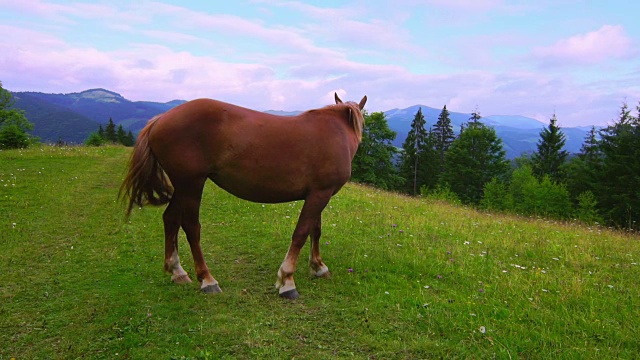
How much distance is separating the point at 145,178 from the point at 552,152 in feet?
175

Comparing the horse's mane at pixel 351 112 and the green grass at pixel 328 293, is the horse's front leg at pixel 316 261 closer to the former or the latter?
the green grass at pixel 328 293

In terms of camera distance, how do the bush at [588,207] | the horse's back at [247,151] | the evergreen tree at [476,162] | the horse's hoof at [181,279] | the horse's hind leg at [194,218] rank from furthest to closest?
the evergreen tree at [476,162] → the bush at [588,207] → the horse's hoof at [181,279] → the horse's hind leg at [194,218] → the horse's back at [247,151]

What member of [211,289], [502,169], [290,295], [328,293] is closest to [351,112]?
[328,293]

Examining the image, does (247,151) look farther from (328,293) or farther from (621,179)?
(621,179)

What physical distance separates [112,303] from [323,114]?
149 inches

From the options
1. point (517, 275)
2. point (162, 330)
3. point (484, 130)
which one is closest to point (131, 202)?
point (162, 330)

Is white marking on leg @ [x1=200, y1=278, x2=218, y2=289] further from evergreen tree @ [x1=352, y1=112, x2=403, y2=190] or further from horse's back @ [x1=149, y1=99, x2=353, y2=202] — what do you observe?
evergreen tree @ [x1=352, y1=112, x2=403, y2=190]

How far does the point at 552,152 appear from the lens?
155 feet

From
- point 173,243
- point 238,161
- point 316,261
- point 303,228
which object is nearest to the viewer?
point 238,161

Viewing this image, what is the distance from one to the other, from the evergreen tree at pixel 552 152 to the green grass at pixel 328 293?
1752 inches

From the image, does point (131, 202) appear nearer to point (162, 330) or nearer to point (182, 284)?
point (182, 284)

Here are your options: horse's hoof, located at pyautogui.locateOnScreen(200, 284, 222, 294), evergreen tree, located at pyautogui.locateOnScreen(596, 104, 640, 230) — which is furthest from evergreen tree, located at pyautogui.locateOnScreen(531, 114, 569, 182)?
horse's hoof, located at pyautogui.locateOnScreen(200, 284, 222, 294)

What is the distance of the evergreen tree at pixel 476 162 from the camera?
46.0 metres

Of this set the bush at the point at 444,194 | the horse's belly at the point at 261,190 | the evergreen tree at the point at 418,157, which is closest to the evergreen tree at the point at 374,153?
the bush at the point at 444,194
